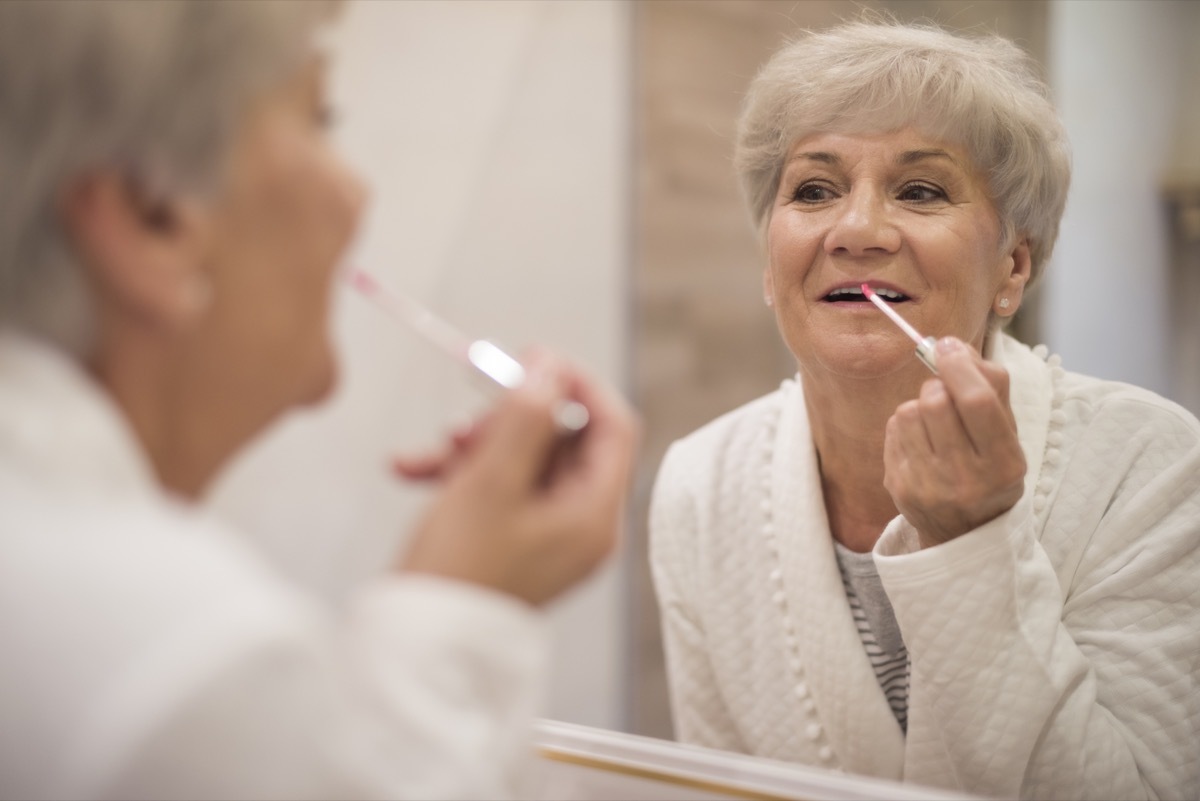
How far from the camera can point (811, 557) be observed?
2.93 feet

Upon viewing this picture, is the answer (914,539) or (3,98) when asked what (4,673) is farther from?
(914,539)

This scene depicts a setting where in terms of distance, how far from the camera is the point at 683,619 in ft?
3.26

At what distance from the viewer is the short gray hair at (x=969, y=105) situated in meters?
0.78

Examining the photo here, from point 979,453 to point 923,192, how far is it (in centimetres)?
20

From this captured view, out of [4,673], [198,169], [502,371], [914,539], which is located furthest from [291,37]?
[914,539]

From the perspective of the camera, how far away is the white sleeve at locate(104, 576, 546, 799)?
44 cm

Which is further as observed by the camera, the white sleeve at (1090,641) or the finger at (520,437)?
the white sleeve at (1090,641)

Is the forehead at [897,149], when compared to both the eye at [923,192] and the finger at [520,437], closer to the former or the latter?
the eye at [923,192]

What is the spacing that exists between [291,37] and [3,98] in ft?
0.45

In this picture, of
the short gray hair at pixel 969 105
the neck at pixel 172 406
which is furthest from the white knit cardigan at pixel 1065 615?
the neck at pixel 172 406

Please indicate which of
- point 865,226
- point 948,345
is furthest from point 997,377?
point 865,226

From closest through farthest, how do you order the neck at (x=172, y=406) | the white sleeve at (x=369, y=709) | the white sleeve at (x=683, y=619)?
1. the white sleeve at (x=369, y=709)
2. the neck at (x=172, y=406)
3. the white sleeve at (x=683, y=619)

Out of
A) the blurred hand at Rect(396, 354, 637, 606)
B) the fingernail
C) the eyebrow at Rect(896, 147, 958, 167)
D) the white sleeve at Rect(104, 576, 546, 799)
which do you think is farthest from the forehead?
the white sleeve at Rect(104, 576, 546, 799)

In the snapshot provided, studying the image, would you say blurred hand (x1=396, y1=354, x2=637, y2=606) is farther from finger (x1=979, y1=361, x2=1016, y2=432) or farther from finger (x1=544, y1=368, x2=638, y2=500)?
finger (x1=979, y1=361, x2=1016, y2=432)
